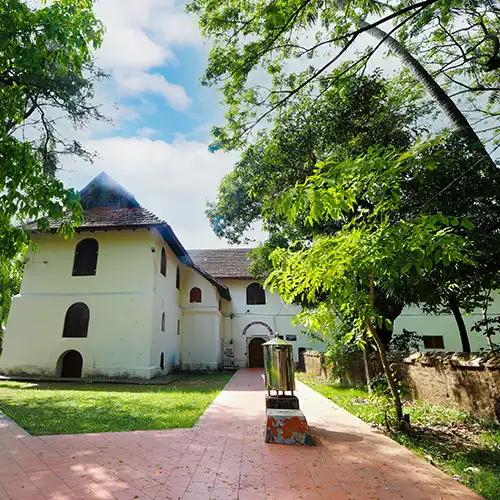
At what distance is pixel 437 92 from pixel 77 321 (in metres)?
14.7

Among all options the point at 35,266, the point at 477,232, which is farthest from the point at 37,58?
the point at 35,266

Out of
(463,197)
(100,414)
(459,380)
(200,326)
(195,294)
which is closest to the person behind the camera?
(459,380)

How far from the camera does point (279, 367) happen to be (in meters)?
5.71

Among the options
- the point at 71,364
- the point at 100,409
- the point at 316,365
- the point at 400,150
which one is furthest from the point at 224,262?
the point at 400,150

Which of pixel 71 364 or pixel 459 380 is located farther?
pixel 71 364

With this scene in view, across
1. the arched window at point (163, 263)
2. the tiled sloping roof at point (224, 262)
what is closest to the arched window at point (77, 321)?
the arched window at point (163, 263)

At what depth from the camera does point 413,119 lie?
8.50m

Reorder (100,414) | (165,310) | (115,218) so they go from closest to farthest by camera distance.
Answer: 1. (100,414)
2. (115,218)
3. (165,310)

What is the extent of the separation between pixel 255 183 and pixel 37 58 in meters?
6.61

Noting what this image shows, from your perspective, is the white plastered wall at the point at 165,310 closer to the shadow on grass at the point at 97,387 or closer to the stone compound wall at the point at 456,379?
the shadow on grass at the point at 97,387

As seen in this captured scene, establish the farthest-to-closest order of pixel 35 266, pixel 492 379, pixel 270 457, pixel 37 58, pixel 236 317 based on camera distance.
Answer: pixel 236 317, pixel 35 266, pixel 492 379, pixel 270 457, pixel 37 58

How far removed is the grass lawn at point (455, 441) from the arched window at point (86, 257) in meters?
12.0

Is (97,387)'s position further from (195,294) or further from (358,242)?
(358,242)

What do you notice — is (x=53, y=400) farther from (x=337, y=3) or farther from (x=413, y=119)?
(x=413, y=119)
